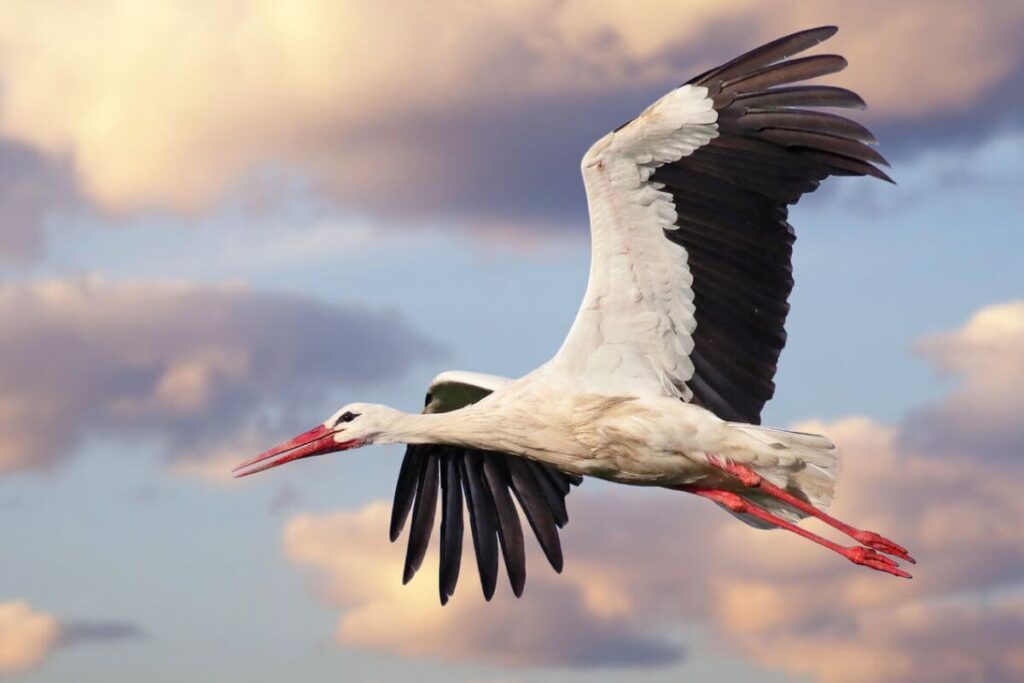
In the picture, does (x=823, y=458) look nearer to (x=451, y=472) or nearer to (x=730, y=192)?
(x=730, y=192)

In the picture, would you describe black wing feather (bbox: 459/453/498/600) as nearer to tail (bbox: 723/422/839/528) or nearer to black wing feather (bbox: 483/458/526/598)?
black wing feather (bbox: 483/458/526/598)

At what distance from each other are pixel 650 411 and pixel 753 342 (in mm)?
916

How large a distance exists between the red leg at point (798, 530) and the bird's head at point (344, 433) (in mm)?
2161

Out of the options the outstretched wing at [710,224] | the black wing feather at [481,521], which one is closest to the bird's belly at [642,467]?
the outstretched wing at [710,224]

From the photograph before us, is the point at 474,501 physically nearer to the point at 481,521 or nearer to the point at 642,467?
the point at 481,521

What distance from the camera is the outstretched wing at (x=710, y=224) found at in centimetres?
1123

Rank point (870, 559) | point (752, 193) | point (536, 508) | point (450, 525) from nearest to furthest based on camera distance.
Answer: point (752, 193), point (870, 559), point (536, 508), point (450, 525)

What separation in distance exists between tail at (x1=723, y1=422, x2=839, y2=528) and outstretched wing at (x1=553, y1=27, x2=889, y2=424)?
0.51 meters

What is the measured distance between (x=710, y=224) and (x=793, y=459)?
1.64 meters

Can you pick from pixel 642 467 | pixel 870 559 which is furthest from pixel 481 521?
pixel 870 559

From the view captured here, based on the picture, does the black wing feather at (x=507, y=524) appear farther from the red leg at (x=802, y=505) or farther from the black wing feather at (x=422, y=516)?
the red leg at (x=802, y=505)

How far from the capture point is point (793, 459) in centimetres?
1162

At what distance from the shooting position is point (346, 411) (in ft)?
41.8

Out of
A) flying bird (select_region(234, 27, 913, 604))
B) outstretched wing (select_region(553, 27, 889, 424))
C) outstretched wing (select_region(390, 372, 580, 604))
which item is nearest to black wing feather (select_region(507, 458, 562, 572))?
outstretched wing (select_region(390, 372, 580, 604))
